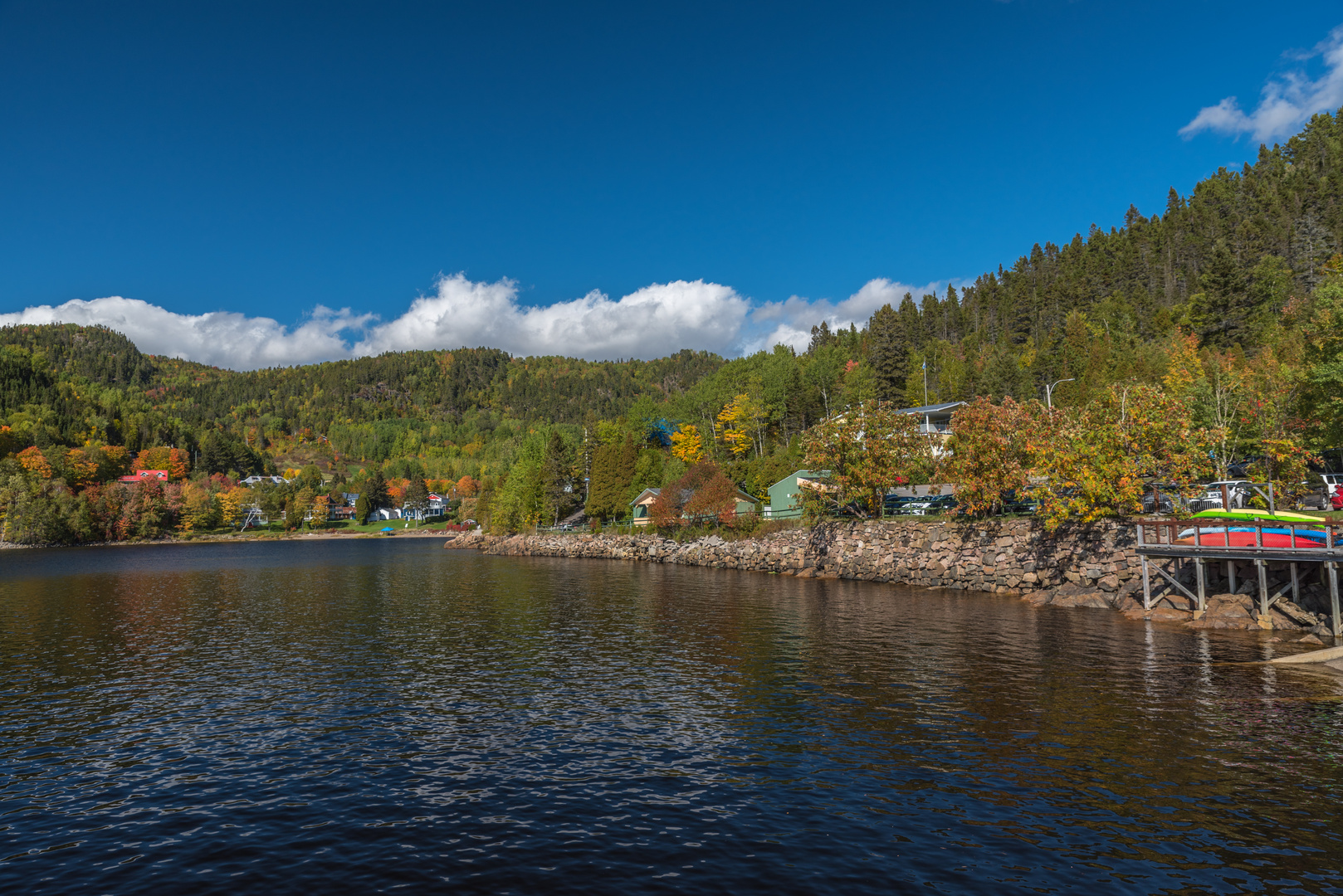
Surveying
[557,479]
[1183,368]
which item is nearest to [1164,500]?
[1183,368]

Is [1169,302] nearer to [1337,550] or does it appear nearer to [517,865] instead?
[1337,550]

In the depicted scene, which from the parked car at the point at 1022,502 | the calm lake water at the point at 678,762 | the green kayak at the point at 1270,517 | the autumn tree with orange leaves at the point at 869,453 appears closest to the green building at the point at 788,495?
the autumn tree with orange leaves at the point at 869,453


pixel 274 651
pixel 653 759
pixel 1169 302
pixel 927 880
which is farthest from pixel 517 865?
pixel 1169 302

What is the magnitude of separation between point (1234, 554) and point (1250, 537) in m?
2.26

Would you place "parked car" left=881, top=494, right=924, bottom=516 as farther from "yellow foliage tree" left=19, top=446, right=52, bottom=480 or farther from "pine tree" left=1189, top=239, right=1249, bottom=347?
"yellow foliage tree" left=19, top=446, right=52, bottom=480

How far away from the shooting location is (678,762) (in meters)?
18.9

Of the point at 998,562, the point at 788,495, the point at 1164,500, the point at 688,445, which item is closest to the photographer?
the point at 998,562

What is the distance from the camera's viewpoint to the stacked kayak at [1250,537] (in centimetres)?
3372

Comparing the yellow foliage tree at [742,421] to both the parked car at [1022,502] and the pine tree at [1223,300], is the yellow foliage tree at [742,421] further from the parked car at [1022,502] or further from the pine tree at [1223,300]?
the pine tree at [1223,300]

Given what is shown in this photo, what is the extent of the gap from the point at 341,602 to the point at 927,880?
2040 inches

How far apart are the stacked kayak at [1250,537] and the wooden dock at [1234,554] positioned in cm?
4

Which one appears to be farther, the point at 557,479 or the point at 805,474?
the point at 557,479

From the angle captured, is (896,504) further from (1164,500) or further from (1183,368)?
(1183,368)

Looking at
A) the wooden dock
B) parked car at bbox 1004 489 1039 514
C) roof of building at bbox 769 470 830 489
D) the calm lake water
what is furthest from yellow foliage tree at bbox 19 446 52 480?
the wooden dock
